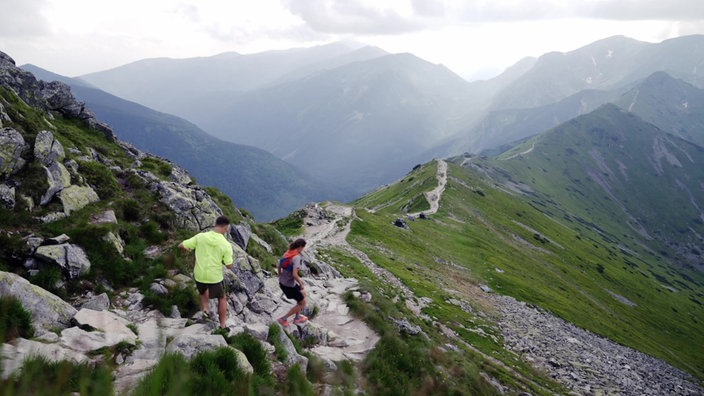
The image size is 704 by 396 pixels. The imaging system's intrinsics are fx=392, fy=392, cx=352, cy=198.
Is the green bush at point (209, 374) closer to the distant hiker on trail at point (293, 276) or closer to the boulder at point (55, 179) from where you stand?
the distant hiker on trail at point (293, 276)

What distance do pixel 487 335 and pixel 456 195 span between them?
104 m

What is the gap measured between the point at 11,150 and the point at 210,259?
1178 centimetres

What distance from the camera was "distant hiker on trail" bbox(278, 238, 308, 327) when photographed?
16.9 meters

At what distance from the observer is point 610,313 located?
94812mm

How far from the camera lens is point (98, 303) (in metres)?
13.6

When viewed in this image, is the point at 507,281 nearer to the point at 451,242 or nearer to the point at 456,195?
the point at 451,242

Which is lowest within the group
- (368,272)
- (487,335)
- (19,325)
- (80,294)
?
(487,335)

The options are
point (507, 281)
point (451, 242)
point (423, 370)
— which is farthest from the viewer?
point (451, 242)

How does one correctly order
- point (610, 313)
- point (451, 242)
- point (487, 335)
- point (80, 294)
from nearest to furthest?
point (80, 294), point (487, 335), point (451, 242), point (610, 313)

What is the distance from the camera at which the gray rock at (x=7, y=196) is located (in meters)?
15.8

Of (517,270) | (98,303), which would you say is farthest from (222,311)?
(517,270)

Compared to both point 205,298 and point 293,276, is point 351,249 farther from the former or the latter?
point 205,298

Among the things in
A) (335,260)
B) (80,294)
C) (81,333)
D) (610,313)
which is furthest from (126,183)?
(610,313)

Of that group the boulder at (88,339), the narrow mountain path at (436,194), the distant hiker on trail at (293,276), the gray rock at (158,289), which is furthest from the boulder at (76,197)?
the narrow mountain path at (436,194)
